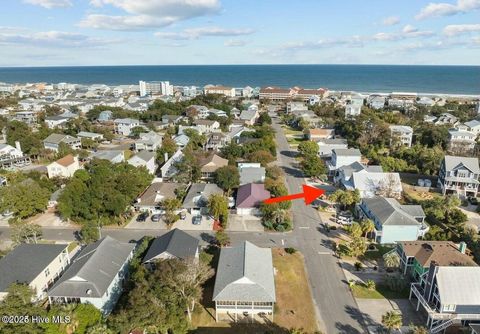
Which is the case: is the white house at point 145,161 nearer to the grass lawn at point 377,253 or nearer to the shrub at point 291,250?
the shrub at point 291,250

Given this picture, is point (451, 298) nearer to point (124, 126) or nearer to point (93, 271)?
point (93, 271)

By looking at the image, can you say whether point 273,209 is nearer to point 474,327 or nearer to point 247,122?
point 474,327

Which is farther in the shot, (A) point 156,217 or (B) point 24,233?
(A) point 156,217

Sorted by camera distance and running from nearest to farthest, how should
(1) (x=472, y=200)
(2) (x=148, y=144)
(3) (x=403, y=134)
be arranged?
1. (1) (x=472, y=200)
2. (2) (x=148, y=144)
3. (3) (x=403, y=134)

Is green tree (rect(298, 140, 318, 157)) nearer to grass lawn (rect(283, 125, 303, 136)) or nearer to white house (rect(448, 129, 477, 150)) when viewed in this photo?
grass lawn (rect(283, 125, 303, 136))

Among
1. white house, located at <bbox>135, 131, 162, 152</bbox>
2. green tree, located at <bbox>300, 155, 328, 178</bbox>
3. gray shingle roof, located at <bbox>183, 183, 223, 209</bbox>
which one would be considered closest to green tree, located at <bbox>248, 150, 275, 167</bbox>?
green tree, located at <bbox>300, 155, 328, 178</bbox>

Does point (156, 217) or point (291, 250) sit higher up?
point (156, 217)

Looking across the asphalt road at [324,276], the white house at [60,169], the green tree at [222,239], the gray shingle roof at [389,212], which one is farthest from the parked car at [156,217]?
the gray shingle roof at [389,212]

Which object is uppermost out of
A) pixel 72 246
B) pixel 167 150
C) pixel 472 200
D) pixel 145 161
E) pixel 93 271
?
pixel 167 150

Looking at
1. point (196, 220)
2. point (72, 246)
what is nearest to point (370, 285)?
point (196, 220)
